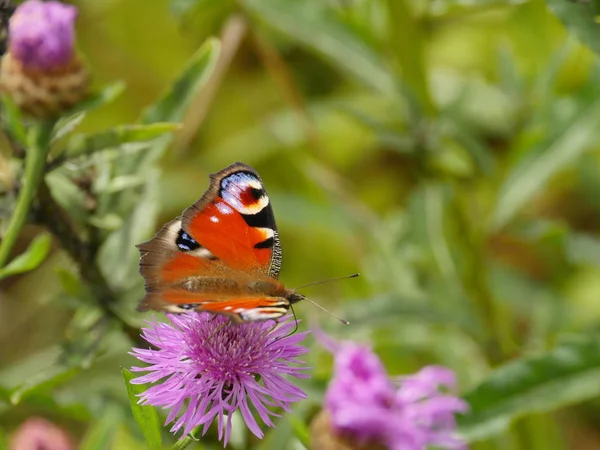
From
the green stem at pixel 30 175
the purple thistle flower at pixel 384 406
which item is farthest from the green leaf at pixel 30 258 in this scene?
the purple thistle flower at pixel 384 406

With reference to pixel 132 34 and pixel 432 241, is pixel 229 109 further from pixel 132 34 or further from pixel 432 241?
pixel 432 241

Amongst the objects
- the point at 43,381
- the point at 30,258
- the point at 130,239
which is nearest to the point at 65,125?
the point at 30,258

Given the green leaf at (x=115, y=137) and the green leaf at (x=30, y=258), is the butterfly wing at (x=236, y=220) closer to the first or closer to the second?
the green leaf at (x=115, y=137)

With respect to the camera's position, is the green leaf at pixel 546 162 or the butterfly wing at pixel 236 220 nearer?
the butterfly wing at pixel 236 220

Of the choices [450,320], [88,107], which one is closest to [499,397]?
[450,320]

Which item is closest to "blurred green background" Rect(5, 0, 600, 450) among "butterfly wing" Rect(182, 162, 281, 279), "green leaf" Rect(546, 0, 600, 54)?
"green leaf" Rect(546, 0, 600, 54)

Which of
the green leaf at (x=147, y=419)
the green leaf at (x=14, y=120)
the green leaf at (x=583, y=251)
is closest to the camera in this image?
the green leaf at (x=147, y=419)

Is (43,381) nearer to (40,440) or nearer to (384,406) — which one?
(40,440)
